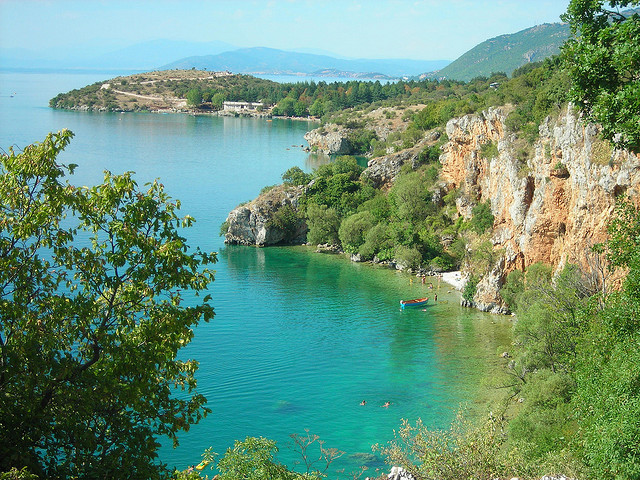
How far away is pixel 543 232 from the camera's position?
44.0 m

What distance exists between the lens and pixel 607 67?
14.9 metres

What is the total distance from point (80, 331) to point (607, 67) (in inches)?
509

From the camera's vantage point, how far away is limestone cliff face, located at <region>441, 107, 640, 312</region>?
3578 centimetres

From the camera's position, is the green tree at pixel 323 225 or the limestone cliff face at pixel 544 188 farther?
the green tree at pixel 323 225

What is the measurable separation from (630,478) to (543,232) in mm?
31565

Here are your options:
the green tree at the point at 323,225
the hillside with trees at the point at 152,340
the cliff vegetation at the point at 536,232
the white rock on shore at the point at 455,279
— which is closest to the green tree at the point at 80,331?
the hillside with trees at the point at 152,340

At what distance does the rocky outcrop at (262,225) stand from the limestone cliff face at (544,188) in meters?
18.2

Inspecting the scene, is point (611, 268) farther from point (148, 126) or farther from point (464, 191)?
point (148, 126)

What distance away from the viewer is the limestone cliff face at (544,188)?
3578 cm

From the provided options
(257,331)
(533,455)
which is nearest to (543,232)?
(257,331)

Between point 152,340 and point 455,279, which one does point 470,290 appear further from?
point 152,340

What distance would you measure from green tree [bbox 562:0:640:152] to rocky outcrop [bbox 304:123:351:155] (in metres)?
110

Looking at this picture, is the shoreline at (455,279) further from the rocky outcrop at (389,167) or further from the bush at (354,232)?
the rocky outcrop at (389,167)

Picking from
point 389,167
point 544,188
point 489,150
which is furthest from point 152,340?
point 389,167
